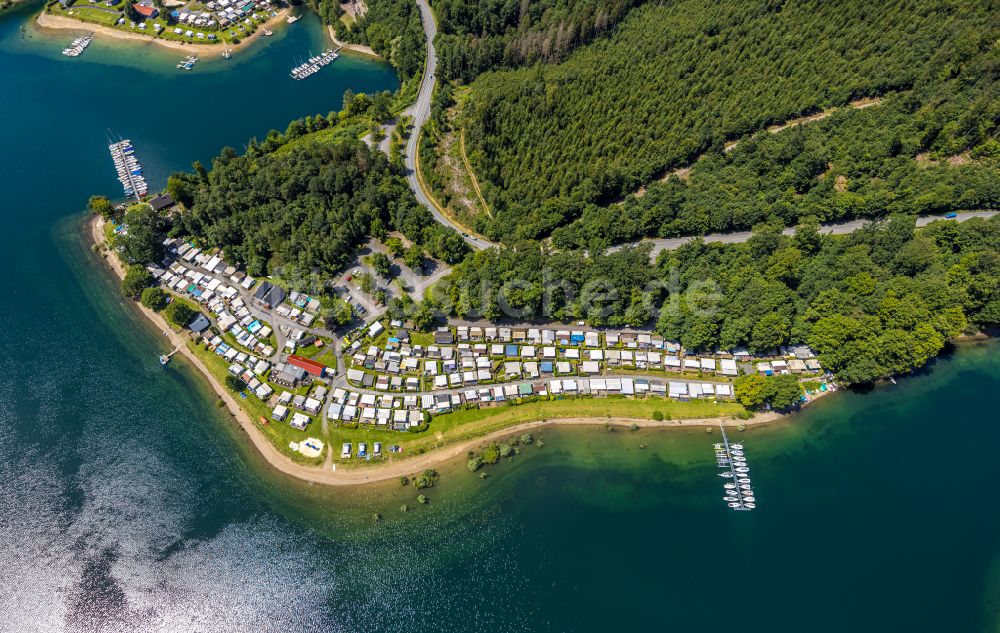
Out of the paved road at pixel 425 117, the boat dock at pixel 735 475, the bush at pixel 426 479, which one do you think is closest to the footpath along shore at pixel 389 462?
the bush at pixel 426 479

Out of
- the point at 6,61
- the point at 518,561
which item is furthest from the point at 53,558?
the point at 6,61

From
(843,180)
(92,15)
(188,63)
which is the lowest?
(843,180)

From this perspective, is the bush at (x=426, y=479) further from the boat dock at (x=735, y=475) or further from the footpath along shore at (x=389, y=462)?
the boat dock at (x=735, y=475)

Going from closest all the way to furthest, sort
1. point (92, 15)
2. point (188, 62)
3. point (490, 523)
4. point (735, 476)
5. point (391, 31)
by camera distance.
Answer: point (490, 523)
point (735, 476)
point (391, 31)
point (188, 62)
point (92, 15)

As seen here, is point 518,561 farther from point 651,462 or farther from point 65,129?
point 65,129

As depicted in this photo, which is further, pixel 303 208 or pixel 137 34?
pixel 137 34

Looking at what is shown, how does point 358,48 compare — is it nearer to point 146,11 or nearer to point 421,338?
point 146,11

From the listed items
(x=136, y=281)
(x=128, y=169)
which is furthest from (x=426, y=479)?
(x=128, y=169)

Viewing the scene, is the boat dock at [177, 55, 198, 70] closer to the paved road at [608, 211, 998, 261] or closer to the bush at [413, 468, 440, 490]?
the paved road at [608, 211, 998, 261]
